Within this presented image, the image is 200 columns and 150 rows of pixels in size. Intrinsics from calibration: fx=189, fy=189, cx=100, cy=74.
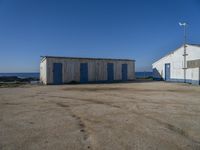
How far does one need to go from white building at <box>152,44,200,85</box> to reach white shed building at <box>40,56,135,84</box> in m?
3.83

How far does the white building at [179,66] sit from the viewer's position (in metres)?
19.5

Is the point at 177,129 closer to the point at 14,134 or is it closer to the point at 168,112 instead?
the point at 168,112

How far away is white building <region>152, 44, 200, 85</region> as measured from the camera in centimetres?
1948

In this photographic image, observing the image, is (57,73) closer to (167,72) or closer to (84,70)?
(84,70)

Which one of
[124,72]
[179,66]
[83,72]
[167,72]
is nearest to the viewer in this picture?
[179,66]

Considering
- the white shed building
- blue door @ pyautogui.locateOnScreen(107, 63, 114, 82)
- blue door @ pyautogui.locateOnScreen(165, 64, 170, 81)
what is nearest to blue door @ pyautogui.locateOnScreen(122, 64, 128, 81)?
the white shed building

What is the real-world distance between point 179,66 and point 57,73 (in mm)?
13986

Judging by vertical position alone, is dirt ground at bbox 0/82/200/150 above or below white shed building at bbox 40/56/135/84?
below

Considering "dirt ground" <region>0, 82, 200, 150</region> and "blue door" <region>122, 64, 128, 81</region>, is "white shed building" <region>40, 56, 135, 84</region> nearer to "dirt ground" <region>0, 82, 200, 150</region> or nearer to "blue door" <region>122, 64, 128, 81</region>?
"blue door" <region>122, 64, 128, 81</region>

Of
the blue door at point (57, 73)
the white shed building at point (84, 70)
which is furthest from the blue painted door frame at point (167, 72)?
the blue door at point (57, 73)

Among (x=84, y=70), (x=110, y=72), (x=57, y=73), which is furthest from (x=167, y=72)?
(x=57, y=73)

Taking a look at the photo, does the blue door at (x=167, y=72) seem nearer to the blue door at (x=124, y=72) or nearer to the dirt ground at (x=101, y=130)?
the blue door at (x=124, y=72)

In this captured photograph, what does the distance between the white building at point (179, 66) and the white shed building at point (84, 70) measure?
383 centimetres

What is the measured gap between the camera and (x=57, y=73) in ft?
69.6
